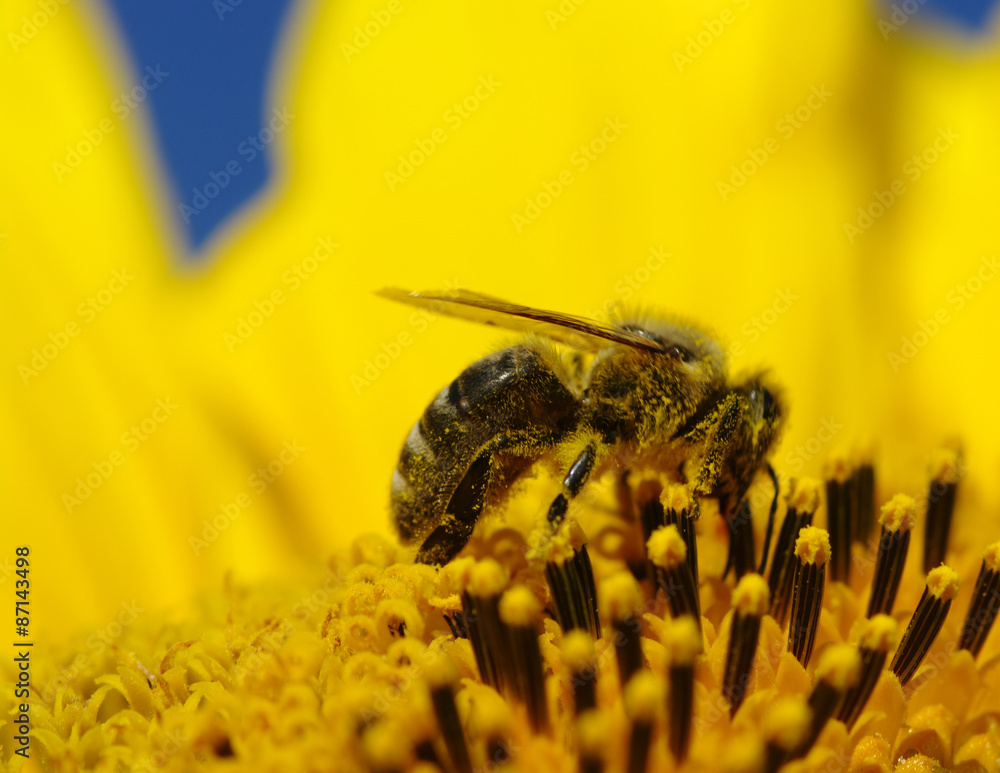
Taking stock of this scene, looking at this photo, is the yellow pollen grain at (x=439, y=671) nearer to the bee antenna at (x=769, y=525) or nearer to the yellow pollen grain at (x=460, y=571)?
the yellow pollen grain at (x=460, y=571)

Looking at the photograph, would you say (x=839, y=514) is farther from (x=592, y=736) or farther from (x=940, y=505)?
(x=592, y=736)

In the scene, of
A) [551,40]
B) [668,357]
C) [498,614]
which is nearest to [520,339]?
[668,357]

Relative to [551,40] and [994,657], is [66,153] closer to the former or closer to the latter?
[551,40]

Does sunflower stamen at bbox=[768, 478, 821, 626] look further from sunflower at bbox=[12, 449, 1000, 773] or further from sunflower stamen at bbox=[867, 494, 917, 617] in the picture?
sunflower stamen at bbox=[867, 494, 917, 617]

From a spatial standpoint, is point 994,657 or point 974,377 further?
point 974,377

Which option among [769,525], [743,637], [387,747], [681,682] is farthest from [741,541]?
[387,747]

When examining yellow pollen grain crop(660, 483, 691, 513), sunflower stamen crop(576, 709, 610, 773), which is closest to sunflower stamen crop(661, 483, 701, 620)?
yellow pollen grain crop(660, 483, 691, 513)
